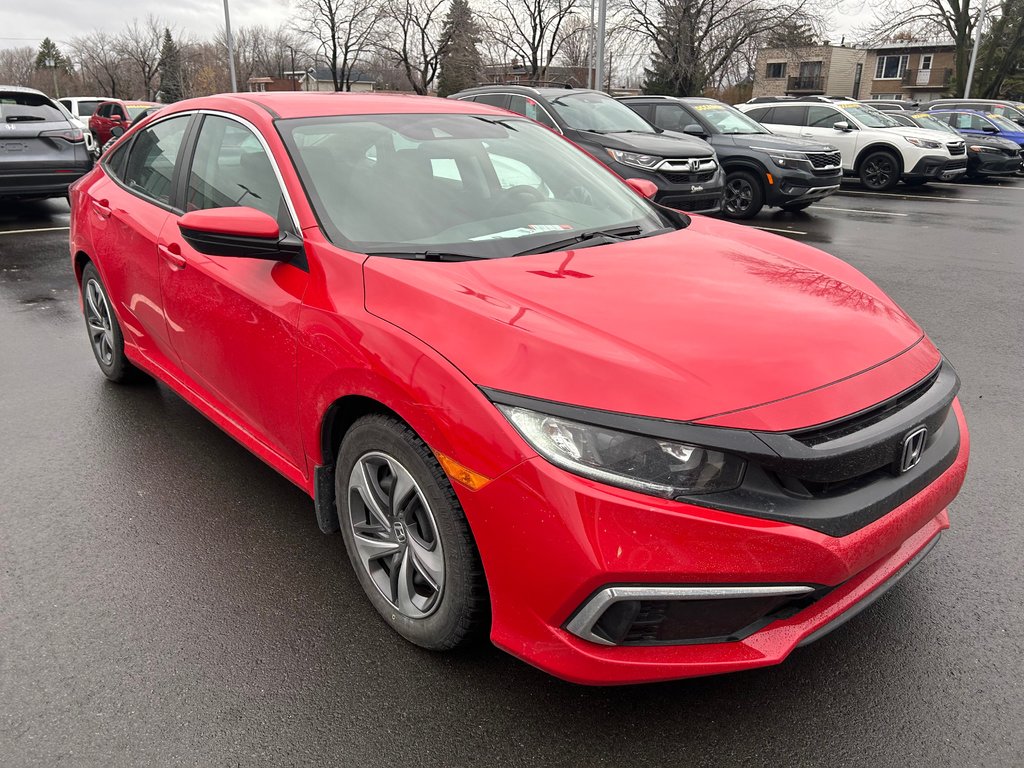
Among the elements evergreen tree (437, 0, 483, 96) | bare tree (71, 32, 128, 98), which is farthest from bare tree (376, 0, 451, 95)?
bare tree (71, 32, 128, 98)

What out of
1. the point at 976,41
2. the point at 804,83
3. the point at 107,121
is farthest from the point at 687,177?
the point at 804,83

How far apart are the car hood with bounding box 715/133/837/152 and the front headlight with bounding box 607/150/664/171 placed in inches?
103

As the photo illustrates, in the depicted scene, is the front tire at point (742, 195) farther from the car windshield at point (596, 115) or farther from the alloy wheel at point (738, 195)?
the car windshield at point (596, 115)

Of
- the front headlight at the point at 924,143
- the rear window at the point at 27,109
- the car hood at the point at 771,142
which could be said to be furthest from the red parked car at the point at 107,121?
the front headlight at the point at 924,143

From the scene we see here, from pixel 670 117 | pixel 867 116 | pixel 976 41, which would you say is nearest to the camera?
pixel 670 117

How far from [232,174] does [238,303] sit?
0.65m

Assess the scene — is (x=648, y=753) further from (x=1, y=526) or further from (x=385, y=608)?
(x=1, y=526)

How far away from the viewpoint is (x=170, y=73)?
7012 centimetres

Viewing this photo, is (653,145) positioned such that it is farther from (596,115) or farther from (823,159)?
(823,159)

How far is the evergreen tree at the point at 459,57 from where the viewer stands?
57.7 metres

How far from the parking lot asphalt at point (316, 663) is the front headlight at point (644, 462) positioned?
76 centimetres

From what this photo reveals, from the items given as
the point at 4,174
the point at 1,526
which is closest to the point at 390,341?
the point at 1,526

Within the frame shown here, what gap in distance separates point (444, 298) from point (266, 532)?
4.75ft

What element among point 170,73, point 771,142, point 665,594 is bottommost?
point 665,594
